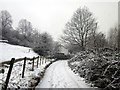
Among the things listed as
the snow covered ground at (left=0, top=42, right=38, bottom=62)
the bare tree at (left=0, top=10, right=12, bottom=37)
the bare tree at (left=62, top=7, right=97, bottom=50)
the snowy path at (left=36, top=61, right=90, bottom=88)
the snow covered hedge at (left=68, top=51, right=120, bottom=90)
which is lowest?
the snowy path at (left=36, top=61, right=90, bottom=88)

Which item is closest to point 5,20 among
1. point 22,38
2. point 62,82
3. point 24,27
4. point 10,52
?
point 22,38

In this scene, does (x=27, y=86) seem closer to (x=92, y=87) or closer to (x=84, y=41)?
(x=92, y=87)

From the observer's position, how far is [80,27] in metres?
36.7

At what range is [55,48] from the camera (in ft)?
260

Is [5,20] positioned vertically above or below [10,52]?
above

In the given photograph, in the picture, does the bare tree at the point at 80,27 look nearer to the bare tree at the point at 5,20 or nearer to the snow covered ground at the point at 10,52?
the snow covered ground at the point at 10,52

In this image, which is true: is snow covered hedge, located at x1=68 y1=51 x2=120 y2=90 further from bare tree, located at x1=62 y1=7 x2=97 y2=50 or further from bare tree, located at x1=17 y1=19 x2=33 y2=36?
bare tree, located at x1=17 y1=19 x2=33 y2=36

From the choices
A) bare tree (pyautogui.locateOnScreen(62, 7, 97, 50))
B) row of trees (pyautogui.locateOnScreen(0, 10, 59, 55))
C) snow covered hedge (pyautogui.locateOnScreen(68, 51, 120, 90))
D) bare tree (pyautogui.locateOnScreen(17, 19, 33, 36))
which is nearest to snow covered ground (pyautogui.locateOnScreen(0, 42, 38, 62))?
row of trees (pyautogui.locateOnScreen(0, 10, 59, 55))

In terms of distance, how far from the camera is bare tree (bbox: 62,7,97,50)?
121ft

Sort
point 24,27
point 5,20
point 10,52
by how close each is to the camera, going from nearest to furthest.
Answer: point 10,52, point 5,20, point 24,27

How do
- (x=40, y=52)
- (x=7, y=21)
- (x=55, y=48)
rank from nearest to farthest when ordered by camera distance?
(x=40, y=52) → (x=7, y=21) → (x=55, y=48)

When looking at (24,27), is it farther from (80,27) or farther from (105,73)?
(105,73)

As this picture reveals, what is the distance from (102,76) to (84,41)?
94.4 feet

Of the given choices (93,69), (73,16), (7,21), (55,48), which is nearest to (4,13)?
(7,21)
